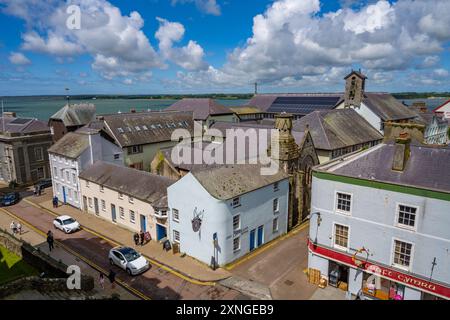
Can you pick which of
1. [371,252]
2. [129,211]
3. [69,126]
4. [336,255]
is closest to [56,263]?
[129,211]

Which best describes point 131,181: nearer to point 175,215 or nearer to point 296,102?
point 175,215

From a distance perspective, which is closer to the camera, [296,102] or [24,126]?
[24,126]

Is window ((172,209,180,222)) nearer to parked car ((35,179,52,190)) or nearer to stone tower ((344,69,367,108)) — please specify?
parked car ((35,179,52,190))

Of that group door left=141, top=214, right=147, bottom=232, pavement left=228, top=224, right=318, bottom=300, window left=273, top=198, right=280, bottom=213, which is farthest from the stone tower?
door left=141, top=214, right=147, bottom=232

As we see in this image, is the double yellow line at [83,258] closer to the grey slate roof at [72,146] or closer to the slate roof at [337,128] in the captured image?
the grey slate roof at [72,146]

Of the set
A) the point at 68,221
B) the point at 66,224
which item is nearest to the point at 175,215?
the point at 66,224

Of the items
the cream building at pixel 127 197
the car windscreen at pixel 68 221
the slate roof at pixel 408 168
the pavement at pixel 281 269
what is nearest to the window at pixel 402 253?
the slate roof at pixel 408 168

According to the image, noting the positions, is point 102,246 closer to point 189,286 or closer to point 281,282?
point 189,286
